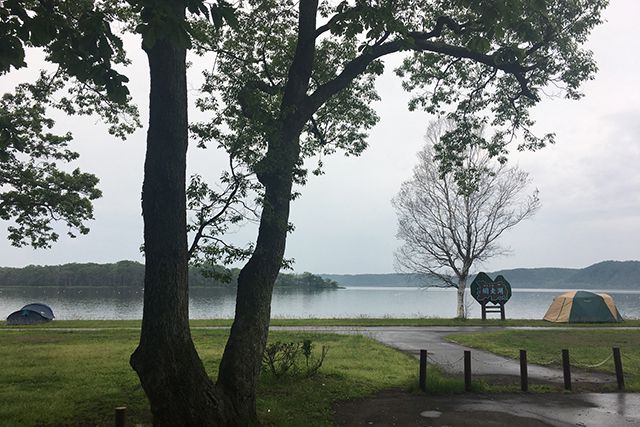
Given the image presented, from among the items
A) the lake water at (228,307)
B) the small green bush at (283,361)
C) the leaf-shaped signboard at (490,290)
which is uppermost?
the leaf-shaped signboard at (490,290)

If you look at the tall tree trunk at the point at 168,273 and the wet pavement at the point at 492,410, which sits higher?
the tall tree trunk at the point at 168,273

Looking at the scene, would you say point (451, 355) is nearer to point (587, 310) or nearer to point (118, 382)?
point (118, 382)

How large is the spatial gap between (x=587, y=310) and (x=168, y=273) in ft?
88.0

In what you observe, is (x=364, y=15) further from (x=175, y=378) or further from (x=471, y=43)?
(x=175, y=378)

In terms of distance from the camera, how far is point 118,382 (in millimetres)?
10008

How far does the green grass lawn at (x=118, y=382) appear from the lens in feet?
24.9

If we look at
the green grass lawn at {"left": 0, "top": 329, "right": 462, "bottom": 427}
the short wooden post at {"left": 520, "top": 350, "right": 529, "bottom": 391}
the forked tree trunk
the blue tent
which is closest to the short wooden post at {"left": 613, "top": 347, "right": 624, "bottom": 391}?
the short wooden post at {"left": 520, "top": 350, "right": 529, "bottom": 391}

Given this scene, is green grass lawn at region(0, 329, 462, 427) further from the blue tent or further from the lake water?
the lake water

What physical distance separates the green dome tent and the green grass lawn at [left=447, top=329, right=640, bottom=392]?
17.0 ft

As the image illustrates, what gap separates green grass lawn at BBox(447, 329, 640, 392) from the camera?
43.0 feet

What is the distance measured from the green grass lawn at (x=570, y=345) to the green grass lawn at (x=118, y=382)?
393cm

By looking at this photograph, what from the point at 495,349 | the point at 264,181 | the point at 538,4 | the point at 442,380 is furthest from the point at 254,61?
the point at 495,349

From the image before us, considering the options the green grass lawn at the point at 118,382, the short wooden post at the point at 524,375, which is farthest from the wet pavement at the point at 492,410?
the green grass lawn at the point at 118,382

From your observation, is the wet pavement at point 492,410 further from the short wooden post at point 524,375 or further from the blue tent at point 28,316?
the blue tent at point 28,316
